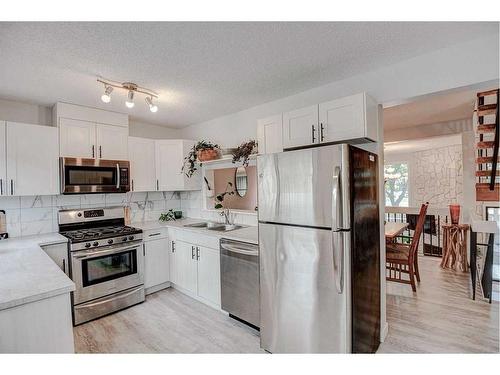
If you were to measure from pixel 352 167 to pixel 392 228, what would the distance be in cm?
260

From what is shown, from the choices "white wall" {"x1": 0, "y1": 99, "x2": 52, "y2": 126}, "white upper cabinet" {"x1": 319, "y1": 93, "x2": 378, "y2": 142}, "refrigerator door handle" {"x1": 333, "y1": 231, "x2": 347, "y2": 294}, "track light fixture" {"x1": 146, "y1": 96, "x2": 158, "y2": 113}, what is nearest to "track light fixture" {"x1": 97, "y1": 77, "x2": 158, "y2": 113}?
"track light fixture" {"x1": 146, "y1": 96, "x2": 158, "y2": 113}

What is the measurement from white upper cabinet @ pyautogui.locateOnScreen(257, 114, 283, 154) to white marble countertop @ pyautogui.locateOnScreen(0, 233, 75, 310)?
1.94 meters

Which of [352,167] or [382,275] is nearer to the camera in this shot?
[352,167]

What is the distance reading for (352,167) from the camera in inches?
69.5

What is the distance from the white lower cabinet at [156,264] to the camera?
3.33 meters

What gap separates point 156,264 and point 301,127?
259 cm

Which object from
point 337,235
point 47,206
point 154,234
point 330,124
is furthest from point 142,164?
point 337,235

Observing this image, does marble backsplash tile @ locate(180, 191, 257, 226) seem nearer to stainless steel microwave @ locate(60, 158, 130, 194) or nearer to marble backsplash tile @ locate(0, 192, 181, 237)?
marble backsplash tile @ locate(0, 192, 181, 237)

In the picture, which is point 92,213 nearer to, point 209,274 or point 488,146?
point 209,274
